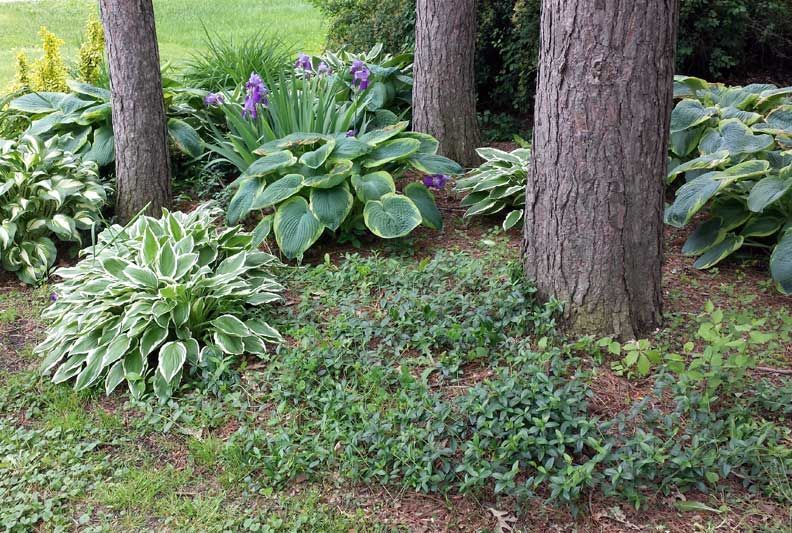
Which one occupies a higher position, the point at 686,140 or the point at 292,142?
the point at 292,142

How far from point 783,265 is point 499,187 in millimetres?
1732

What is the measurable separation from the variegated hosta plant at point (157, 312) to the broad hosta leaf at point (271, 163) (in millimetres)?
538

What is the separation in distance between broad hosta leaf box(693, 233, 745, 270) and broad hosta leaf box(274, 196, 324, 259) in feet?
7.00

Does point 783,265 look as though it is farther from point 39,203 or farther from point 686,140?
point 39,203

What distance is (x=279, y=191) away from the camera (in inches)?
180

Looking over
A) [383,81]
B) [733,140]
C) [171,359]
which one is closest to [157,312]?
[171,359]

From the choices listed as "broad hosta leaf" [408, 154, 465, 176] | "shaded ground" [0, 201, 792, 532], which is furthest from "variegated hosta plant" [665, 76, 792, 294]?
"broad hosta leaf" [408, 154, 465, 176]

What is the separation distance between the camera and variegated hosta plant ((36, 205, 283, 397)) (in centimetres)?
369

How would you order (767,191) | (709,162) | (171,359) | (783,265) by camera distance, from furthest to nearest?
(709,162), (767,191), (783,265), (171,359)

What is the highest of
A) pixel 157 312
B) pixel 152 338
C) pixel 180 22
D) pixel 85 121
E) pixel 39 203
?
pixel 180 22

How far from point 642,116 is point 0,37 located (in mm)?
13684

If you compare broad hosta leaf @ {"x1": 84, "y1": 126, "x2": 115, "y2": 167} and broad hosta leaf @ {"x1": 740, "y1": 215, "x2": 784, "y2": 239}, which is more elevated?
broad hosta leaf @ {"x1": 84, "y1": 126, "x2": 115, "y2": 167}

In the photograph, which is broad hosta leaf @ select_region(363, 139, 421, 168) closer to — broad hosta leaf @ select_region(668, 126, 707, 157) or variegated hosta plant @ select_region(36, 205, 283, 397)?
variegated hosta plant @ select_region(36, 205, 283, 397)

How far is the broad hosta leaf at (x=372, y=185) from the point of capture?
4.61m
